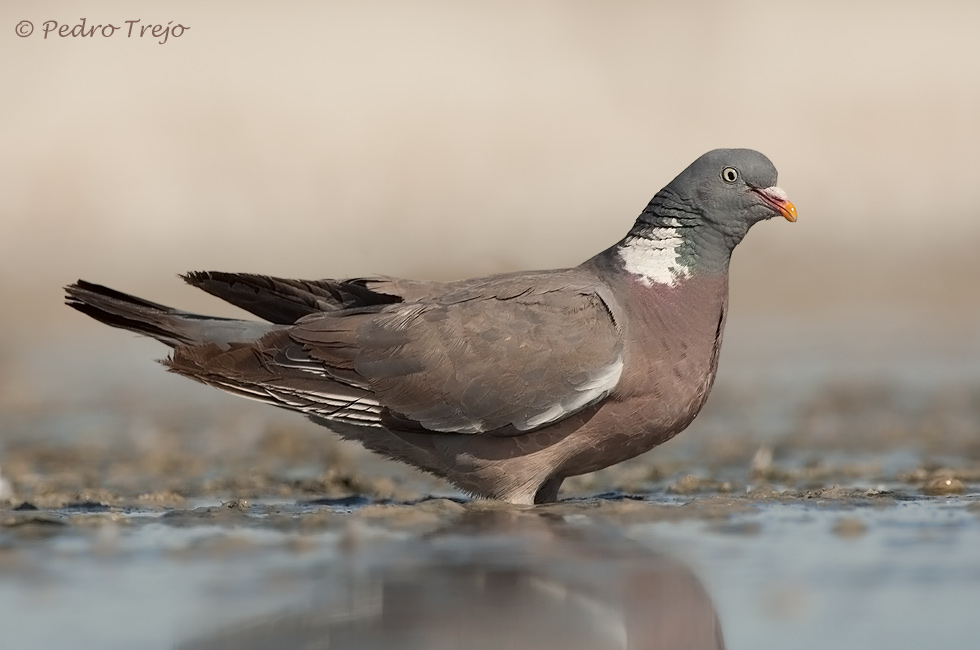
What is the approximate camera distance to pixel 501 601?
466 centimetres

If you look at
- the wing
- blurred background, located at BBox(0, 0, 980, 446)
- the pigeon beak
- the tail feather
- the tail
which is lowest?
the wing

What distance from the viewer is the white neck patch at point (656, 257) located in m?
6.70

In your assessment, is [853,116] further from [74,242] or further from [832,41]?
[74,242]

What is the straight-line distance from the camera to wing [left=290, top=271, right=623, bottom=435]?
6398mm

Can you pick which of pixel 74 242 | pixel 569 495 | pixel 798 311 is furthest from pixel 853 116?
pixel 569 495

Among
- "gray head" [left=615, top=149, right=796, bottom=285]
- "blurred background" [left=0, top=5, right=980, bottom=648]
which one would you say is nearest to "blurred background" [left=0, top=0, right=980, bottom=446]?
"blurred background" [left=0, top=5, right=980, bottom=648]

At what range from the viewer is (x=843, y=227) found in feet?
53.0

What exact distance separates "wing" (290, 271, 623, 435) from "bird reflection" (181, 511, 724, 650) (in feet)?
2.79

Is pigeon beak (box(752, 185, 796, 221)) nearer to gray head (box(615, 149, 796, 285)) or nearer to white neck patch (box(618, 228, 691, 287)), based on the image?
gray head (box(615, 149, 796, 285))

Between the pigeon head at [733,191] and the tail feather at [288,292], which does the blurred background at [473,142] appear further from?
the pigeon head at [733,191]

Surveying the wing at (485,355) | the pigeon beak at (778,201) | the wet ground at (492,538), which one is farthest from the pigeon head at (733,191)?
the wet ground at (492,538)

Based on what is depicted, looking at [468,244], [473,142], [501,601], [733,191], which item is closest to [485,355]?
[733,191]

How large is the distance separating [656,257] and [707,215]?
0.91ft

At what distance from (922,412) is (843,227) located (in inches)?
285
